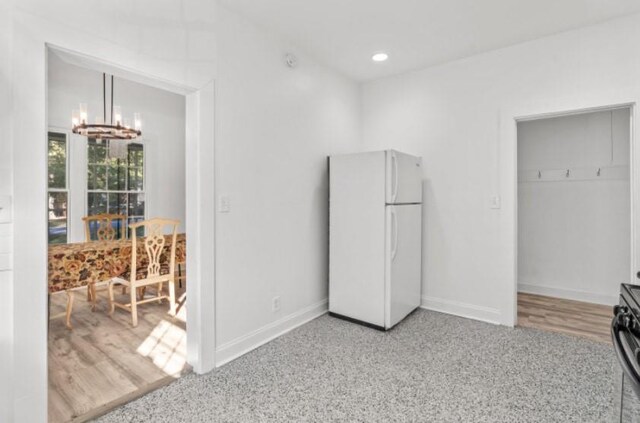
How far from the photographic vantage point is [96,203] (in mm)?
4711

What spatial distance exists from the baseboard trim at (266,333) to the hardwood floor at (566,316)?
1917 millimetres

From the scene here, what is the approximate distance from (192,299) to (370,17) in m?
2.43

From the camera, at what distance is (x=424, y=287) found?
373 cm

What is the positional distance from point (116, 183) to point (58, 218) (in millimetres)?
828

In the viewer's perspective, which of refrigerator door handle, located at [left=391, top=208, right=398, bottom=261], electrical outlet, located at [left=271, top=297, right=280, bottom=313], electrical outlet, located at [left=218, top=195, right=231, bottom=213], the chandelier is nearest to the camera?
electrical outlet, located at [left=218, top=195, right=231, bottom=213]

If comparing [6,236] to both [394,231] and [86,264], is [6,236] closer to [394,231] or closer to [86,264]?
[86,264]

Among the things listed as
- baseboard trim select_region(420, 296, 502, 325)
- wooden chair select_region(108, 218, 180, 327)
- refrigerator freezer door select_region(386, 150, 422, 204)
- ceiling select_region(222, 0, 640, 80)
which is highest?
ceiling select_region(222, 0, 640, 80)

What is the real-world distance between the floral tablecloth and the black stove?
3329mm

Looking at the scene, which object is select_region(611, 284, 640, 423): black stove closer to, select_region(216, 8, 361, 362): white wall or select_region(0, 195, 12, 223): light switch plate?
select_region(216, 8, 361, 362): white wall

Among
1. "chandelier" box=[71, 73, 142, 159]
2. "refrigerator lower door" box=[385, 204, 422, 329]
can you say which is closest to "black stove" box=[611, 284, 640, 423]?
"refrigerator lower door" box=[385, 204, 422, 329]

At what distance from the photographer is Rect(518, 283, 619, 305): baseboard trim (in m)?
3.83

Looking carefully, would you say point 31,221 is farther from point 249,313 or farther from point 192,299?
point 249,313

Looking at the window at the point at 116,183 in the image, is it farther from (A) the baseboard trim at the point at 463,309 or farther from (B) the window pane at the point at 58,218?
(A) the baseboard trim at the point at 463,309

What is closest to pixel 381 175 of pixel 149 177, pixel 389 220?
pixel 389 220
